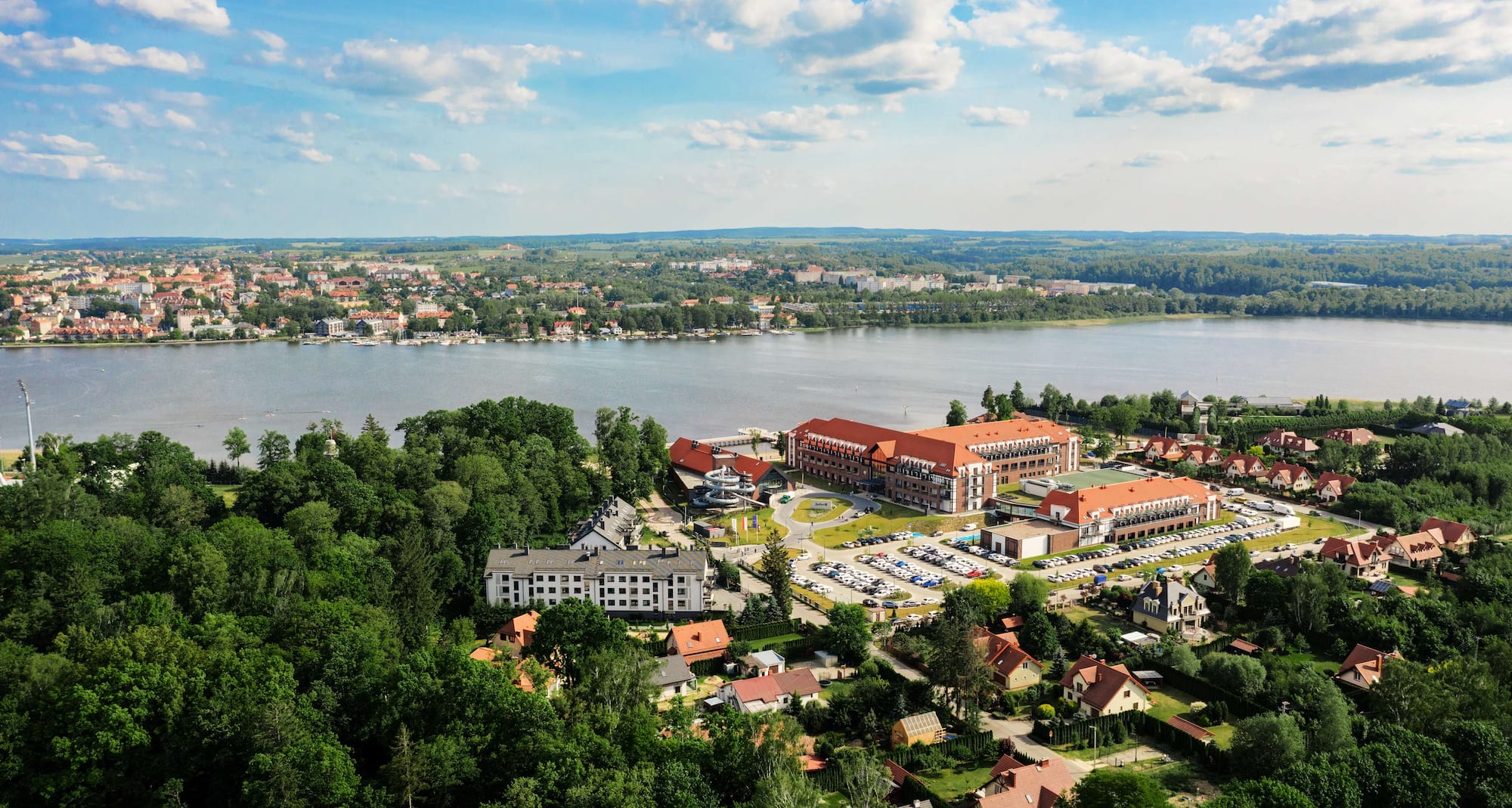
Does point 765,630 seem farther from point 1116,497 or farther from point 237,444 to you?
point 237,444

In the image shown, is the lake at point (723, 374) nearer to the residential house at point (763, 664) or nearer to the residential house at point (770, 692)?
the residential house at point (763, 664)

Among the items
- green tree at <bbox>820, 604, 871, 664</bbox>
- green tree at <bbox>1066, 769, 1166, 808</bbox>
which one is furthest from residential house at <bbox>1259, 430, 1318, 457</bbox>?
green tree at <bbox>1066, 769, 1166, 808</bbox>

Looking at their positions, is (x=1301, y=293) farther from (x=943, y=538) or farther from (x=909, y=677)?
(x=909, y=677)

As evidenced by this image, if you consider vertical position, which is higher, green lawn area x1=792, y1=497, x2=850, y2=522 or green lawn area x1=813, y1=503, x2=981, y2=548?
green lawn area x1=792, y1=497, x2=850, y2=522

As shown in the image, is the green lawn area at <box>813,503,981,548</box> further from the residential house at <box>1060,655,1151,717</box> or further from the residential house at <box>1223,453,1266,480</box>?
the residential house at <box>1223,453,1266,480</box>

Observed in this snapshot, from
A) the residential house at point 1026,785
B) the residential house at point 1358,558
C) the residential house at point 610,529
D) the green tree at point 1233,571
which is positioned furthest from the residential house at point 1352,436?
the residential house at point 1026,785

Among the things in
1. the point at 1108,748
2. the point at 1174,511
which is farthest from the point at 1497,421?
the point at 1108,748
